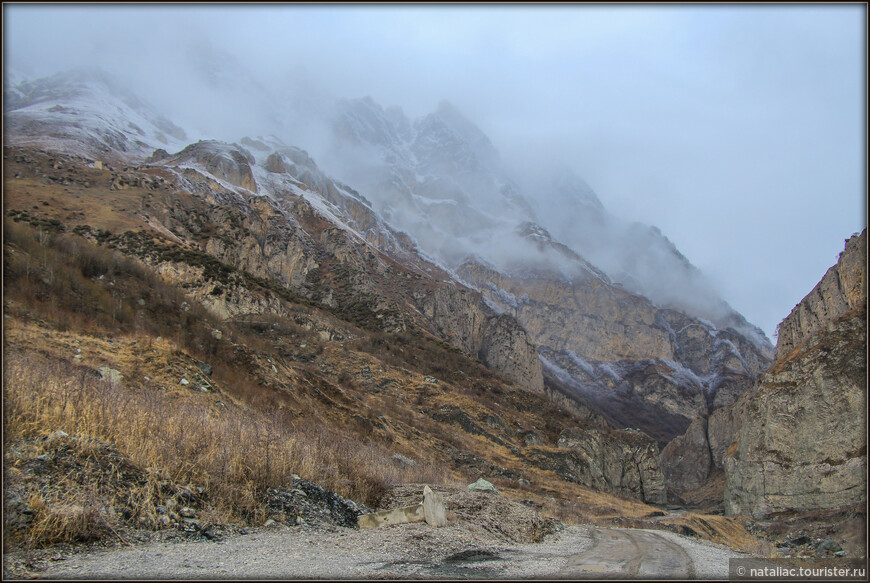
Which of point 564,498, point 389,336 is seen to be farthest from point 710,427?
point 564,498

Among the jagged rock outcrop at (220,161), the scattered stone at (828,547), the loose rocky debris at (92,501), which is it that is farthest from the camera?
the jagged rock outcrop at (220,161)

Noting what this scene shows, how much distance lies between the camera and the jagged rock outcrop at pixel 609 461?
126 feet

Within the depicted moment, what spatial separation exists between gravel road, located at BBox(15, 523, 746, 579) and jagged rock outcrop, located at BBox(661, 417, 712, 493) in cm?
9765

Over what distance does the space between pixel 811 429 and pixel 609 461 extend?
27.8m

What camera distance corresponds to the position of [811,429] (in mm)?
24422

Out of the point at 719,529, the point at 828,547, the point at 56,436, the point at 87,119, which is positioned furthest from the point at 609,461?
the point at 87,119

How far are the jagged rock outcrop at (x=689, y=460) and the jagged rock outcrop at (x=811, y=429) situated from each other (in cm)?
6903

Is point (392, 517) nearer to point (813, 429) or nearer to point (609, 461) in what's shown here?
point (813, 429)

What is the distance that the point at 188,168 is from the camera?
9231 cm

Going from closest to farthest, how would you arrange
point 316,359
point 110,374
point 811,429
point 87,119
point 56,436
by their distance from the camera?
point 56,436 < point 110,374 < point 811,429 < point 316,359 < point 87,119

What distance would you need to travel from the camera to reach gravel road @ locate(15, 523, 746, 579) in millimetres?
3945

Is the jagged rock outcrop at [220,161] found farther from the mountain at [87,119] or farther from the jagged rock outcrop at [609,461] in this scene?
the jagged rock outcrop at [609,461]

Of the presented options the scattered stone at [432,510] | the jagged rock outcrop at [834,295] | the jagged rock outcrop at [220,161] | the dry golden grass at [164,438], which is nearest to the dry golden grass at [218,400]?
the dry golden grass at [164,438]

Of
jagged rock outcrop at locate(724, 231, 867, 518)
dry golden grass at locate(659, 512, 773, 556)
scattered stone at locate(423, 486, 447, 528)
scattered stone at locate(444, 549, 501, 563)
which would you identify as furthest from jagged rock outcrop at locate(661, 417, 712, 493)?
scattered stone at locate(444, 549, 501, 563)
